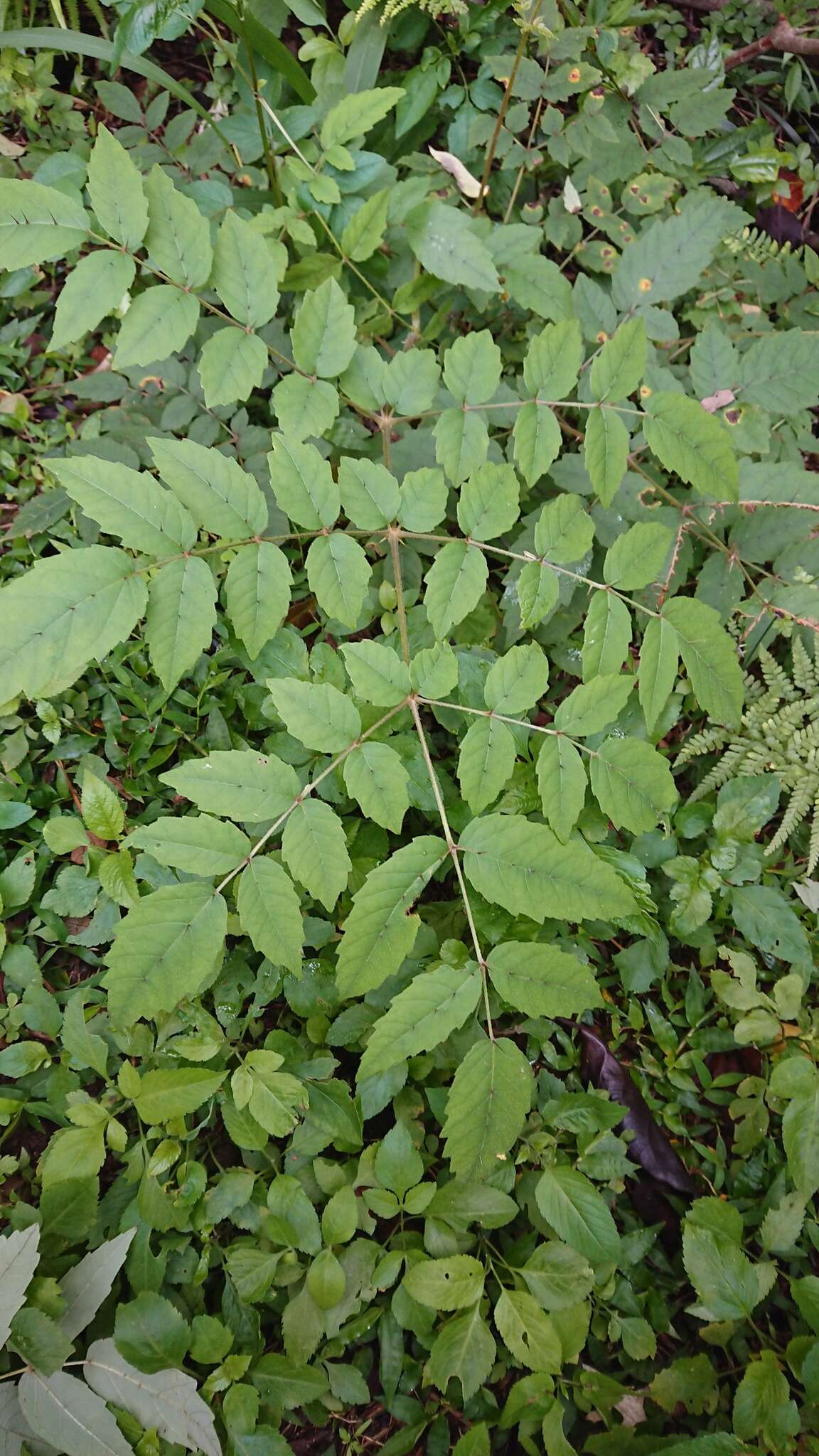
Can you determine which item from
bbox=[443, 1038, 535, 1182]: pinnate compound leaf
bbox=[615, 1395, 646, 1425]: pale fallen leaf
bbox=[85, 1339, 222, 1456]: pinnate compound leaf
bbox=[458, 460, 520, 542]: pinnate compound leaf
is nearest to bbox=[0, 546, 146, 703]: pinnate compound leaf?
bbox=[458, 460, 520, 542]: pinnate compound leaf

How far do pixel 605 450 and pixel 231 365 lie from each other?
85 cm

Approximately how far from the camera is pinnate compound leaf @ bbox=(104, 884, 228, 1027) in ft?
4.81

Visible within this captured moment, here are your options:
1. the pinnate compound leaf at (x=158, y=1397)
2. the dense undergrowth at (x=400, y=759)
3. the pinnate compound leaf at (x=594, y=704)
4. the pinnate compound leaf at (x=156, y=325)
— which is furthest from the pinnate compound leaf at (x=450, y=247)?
the pinnate compound leaf at (x=158, y=1397)

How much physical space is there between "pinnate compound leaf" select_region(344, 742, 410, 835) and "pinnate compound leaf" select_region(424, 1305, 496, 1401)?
3.85ft

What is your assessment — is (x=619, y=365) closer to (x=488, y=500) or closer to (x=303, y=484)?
(x=488, y=500)

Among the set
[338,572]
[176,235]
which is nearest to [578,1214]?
[338,572]

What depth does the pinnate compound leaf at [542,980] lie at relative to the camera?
1.59 m

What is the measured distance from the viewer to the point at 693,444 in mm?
1802

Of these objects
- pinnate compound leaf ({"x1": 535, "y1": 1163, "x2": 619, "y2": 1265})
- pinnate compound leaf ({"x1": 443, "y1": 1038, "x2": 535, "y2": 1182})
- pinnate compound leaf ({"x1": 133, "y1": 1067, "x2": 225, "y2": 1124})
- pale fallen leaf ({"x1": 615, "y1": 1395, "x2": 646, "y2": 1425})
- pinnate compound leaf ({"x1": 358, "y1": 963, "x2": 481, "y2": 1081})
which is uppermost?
pinnate compound leaf ({"x1": 358, "y1": 963, "x2": 481, "y2": 1081})

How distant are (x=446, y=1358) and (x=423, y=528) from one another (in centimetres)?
186

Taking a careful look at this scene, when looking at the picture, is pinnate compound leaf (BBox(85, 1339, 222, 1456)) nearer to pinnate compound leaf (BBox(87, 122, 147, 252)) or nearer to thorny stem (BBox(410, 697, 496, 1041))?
thorny stem (BBox(410, 697, 496, 1041))

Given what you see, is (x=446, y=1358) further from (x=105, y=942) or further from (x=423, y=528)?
(x=423, y=528)

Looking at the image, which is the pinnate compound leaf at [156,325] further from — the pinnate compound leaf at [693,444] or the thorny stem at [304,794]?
the pinnate compound leaf at [693,444]

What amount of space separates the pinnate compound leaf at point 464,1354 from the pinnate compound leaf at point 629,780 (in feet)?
3.92
